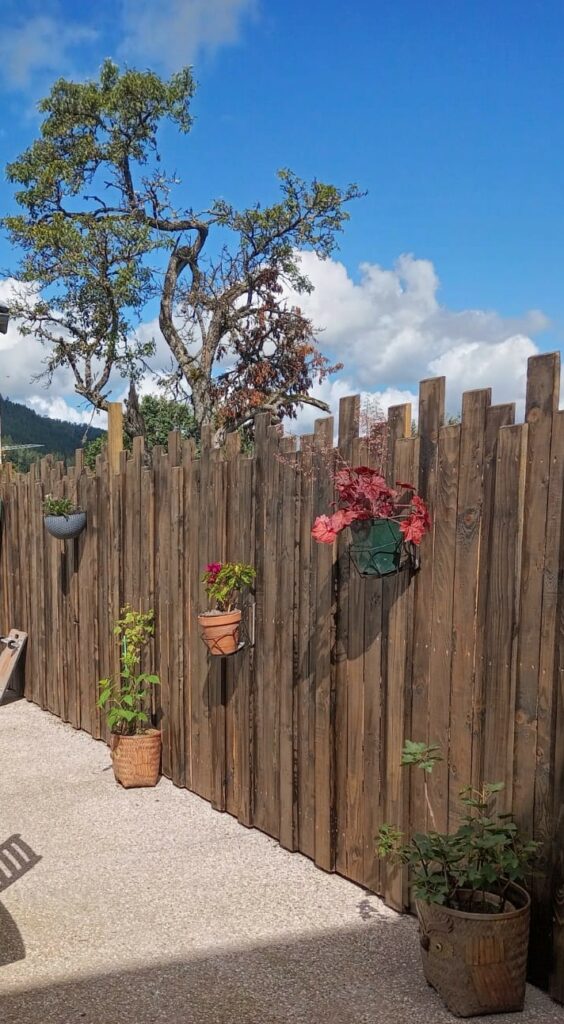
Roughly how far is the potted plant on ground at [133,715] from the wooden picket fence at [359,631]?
12 centimetres

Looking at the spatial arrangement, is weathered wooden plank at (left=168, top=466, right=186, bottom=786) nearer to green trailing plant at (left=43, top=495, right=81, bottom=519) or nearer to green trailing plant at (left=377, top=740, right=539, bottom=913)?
green trailing plant at (left=43, top=495, right=81, bottom=519)

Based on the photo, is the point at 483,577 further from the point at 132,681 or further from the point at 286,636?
the point at 132,681

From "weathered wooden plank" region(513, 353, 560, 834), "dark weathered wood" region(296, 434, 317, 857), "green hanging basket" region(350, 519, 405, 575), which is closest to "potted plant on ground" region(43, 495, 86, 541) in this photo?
"dark weathered wood" region(296, 434, 317, 857)

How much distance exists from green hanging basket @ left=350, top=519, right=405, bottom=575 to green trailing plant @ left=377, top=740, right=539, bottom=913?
2.24 feet

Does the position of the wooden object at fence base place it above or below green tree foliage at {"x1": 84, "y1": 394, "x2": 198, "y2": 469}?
below

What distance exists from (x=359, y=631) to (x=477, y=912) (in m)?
1.21

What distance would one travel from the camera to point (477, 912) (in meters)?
2.54

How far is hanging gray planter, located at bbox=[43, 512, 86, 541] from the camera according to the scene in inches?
228

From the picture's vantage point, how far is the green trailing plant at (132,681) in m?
4.91

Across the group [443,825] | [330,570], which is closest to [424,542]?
[330,570]

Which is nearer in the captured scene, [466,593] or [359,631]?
[466,593]

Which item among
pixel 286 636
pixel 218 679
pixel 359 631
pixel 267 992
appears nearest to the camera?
pixel 267 992

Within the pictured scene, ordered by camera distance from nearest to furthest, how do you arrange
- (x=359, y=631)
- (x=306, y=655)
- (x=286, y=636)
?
1. (x=359, y=631)
2. (x=306, y=655)
3. (x=286, y=636)

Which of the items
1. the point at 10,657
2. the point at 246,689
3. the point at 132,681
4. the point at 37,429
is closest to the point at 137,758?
the point at 132,681
